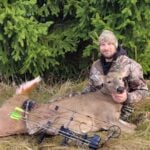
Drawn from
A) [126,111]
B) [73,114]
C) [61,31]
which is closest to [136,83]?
[126,111]

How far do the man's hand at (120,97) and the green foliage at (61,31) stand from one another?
1637 millimetres

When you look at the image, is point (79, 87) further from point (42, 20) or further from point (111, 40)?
point (111, 40)

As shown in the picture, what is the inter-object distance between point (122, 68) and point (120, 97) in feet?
1.33

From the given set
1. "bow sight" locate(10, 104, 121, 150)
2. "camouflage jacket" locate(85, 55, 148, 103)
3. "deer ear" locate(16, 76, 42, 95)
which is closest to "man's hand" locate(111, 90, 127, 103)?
"camouflage jacket" locate(85, 55, 148, 103)

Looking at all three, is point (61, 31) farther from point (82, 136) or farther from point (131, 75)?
point (82, 136)

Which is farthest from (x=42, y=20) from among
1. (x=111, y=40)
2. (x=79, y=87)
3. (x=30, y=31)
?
(x=111, y=40)

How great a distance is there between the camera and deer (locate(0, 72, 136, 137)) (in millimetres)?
5449

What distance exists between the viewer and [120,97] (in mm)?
5520

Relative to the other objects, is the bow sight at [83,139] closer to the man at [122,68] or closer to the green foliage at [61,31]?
the man at [122,68]

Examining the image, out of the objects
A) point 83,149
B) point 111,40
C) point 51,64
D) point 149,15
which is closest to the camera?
point 83,149

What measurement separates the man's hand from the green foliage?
1.64 metres

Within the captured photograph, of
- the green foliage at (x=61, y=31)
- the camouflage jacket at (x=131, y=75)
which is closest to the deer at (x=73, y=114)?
the camouflage jacket at (x=131, y=75)

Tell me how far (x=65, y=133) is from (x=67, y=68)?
290 cm

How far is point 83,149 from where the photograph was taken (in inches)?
200
